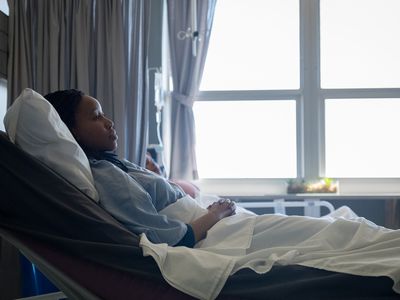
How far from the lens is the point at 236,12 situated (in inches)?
129

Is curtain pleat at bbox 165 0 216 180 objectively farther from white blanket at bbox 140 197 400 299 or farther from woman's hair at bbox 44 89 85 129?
white blanket at bbox 140 197 400 299

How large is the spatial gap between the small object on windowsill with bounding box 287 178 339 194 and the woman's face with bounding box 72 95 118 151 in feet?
5.76

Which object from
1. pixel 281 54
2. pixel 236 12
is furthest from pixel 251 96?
pixel 236 12

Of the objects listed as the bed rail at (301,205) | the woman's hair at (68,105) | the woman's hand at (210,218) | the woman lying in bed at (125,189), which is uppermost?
the woman's hair at (68,105)

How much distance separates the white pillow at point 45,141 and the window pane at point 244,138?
2047 millimetres

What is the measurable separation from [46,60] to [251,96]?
1.48 m

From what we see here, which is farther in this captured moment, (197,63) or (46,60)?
(197,63)

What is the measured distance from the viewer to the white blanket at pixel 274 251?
1047 millimetres

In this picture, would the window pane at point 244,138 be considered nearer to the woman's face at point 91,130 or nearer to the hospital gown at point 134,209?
the woman's face at point 91,130

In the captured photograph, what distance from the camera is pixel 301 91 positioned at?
322 centimetres

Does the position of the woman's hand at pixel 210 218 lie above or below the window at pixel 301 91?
below

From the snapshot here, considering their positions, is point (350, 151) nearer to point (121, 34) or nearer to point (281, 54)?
point (281, 54)

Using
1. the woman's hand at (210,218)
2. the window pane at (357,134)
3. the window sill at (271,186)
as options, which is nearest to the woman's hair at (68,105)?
the woman's hand at (210,218)

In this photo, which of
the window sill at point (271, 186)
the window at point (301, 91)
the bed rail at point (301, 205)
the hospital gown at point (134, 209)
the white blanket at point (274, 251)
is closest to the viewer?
the white blanket at point (274, 251)
